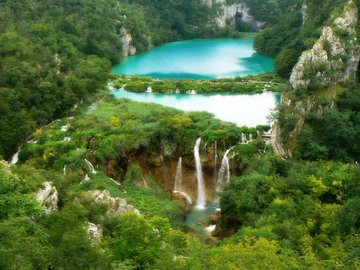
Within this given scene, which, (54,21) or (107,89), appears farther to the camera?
(54,21)

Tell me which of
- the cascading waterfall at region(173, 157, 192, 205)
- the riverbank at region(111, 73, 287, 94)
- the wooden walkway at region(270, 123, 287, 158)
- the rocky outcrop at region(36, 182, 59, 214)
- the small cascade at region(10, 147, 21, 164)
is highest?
the rocky outcrop at region(36, 182, 59, 214)

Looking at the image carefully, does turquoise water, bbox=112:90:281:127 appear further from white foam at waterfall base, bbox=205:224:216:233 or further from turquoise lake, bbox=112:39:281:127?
white foam at waterfall base, bbox=205:224:216:233

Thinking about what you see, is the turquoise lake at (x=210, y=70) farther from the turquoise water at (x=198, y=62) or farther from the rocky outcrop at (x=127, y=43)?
the rocky outcrop at (x=127, y=43)

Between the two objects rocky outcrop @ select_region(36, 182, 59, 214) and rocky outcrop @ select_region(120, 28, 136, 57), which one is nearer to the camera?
rocky outcrop @ select_region(36, 182, 59, 214)

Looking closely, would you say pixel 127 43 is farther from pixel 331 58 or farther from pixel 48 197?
pixel 48 197

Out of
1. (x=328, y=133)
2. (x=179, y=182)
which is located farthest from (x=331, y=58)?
(x=179, y=182)

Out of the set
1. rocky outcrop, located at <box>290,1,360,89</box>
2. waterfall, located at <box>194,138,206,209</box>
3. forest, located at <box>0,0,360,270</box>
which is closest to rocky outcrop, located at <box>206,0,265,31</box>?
forest, located at <box>0,0,360,270</box>

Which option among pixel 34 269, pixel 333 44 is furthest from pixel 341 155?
pixel 34 269

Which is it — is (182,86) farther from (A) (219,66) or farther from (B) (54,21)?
(B) (54,21)
